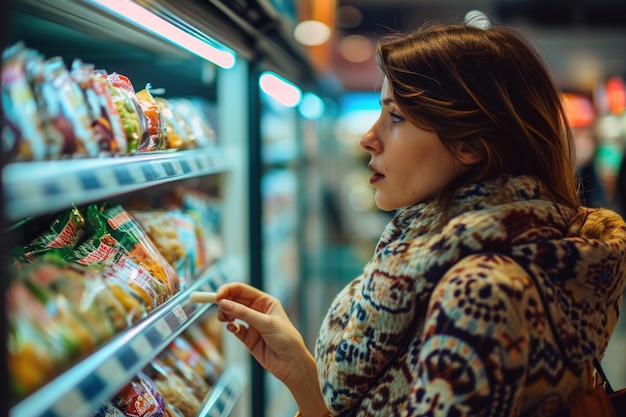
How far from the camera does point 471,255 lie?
107 cm

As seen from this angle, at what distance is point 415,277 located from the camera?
1.11 meters

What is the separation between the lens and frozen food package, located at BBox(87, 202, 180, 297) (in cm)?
148

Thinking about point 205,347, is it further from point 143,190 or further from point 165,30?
point 165,30

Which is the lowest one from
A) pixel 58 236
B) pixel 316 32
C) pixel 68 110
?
pixel 58 236

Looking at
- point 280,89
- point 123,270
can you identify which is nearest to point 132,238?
point 123,270

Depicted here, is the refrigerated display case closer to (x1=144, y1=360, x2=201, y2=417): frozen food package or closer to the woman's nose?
(x1=144, y1=360, x2=201, y2=417): frozen food package

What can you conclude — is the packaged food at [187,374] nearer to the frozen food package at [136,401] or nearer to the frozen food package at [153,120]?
the frozen food package at [136,401]

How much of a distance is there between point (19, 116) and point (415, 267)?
70cm

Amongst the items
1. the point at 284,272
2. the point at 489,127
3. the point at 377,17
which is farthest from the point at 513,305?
the point at 377,17

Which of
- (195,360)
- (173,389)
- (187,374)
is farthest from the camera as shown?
(195,360)

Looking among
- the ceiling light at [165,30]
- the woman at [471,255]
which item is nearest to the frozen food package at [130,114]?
the ceiling light at [165,30]

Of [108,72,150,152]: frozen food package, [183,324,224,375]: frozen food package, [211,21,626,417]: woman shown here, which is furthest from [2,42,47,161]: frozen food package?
[183,324,224,375]: frozen food package

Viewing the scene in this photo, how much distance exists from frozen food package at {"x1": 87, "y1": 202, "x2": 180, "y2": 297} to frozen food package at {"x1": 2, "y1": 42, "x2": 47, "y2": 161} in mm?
485

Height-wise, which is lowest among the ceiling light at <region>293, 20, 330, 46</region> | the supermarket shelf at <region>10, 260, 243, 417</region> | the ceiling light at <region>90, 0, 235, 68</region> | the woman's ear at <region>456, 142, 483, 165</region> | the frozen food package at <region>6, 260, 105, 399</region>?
the supermarket shelf at <region>10, 260, 243, 417</region>
